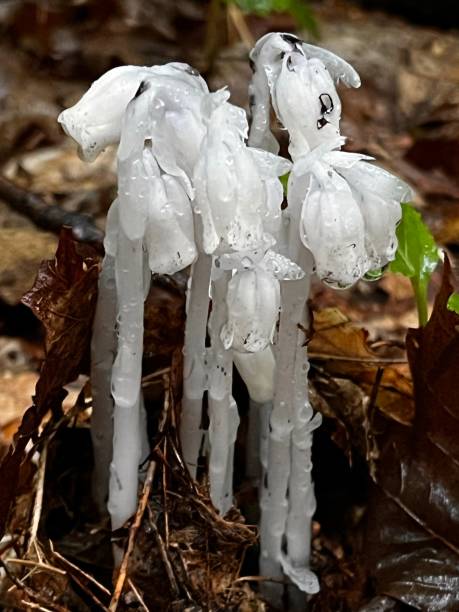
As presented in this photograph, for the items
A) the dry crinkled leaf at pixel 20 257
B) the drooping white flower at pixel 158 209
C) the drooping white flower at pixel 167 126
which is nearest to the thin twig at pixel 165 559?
the drooping white flower at pixel 158 209

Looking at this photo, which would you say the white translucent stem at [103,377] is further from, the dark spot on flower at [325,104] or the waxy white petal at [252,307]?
the dark spot on flower at [325,104]

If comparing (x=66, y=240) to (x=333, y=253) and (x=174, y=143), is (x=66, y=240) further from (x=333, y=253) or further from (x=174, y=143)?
(x=333, y=253)

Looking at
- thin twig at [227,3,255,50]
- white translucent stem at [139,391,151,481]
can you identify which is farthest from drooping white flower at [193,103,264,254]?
thin twig at [227,3,255,50]

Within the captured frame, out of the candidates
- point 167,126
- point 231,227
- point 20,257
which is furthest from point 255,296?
point 20,257

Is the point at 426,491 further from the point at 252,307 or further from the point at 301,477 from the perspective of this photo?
the point at 252,307

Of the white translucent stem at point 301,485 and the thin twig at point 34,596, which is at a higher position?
the white translucent stem at point 301,485

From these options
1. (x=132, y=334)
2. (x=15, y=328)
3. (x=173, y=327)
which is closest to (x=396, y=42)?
(x=15, y=328)
